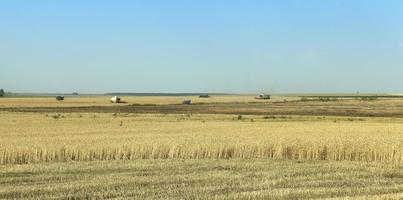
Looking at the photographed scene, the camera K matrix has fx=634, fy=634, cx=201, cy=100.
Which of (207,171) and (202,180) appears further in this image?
(207,171)

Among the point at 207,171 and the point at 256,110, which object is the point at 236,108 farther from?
the point at 207,171

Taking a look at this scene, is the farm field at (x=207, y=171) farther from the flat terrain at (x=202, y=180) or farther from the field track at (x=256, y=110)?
the field track at (x=256, y=110)

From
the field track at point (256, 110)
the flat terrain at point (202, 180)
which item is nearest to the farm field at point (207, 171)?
the flat terrain at point (202, 180)

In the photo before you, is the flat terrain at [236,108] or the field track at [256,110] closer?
the field track at [256,110]

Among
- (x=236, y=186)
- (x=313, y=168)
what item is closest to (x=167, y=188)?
(x=236, y=186)

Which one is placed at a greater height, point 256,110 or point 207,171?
point 207,171

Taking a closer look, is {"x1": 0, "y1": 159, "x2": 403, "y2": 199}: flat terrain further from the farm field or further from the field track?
the field track

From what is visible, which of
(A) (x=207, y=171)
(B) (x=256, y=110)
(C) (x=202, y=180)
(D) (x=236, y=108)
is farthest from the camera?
(D) (x=236, y=108)

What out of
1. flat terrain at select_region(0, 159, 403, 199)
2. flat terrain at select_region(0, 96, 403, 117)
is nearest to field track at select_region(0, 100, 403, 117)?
flat terrain at select_region(0, 96, 403, 117)

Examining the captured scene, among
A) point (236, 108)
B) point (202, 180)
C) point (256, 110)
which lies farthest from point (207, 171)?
point (236, 108)

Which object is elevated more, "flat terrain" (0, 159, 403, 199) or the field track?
"flat terrain" (0, 159, 403, 199)

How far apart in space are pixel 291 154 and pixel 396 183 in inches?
306

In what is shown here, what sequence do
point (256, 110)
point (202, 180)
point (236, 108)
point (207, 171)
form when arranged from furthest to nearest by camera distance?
1. point (236, 108)
2. point (256, 110)
3. point (207, 171)
4. point (202, 180)

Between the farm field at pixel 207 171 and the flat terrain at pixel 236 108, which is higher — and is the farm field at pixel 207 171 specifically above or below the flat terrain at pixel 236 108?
above
